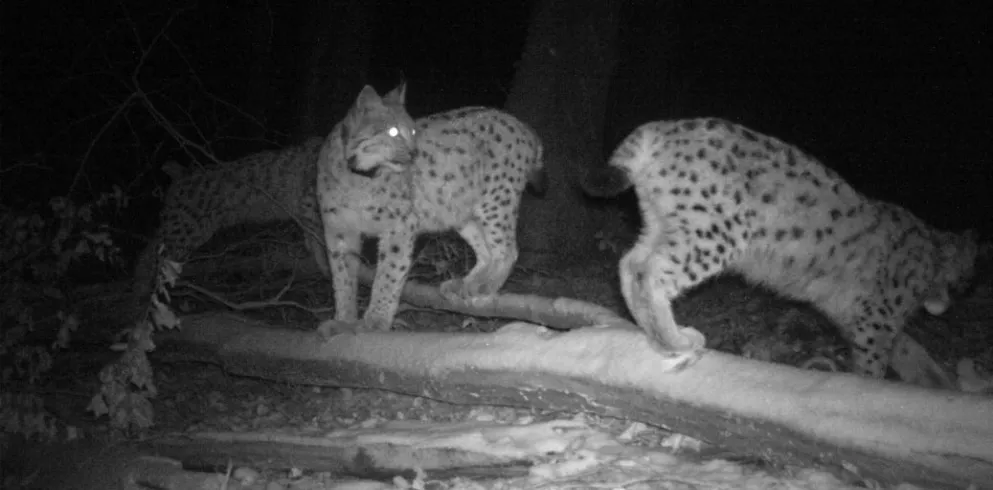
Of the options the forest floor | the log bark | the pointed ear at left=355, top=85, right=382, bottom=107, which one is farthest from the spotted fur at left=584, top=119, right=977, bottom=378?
the pointed ear at left=355, top=85, right=382, bottom=107

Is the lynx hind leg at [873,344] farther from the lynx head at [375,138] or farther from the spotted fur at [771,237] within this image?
the lynx head at [375,138]

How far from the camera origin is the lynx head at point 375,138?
22.8 ft

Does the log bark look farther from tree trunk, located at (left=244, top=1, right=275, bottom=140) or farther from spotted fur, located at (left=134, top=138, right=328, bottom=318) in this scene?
tree trunk, located at (left=244, top=1, right=275, bottom=140)

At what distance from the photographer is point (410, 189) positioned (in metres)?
7.28

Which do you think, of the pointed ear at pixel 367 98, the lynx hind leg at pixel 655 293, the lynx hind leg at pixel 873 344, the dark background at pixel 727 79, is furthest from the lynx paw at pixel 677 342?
the dark background at pixel 727 79

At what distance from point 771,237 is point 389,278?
3.04 m

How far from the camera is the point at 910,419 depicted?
3.43m

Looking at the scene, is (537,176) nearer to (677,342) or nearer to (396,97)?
(396,97)

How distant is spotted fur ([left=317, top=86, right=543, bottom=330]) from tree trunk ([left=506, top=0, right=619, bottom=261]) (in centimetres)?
186

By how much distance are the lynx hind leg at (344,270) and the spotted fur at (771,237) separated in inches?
101

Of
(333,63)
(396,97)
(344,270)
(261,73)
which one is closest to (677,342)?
(344,270)

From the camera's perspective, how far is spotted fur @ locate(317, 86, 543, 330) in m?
7.02

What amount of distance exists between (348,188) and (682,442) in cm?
377

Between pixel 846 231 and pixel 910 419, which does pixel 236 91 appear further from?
pixel 910 419
